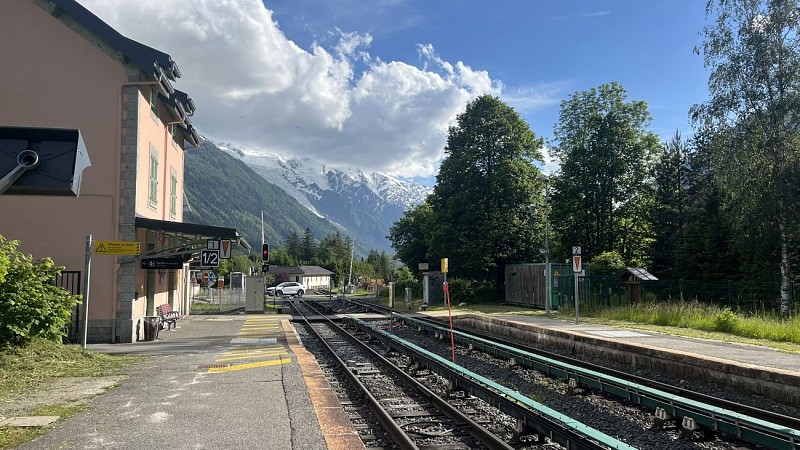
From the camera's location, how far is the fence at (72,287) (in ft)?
51.4

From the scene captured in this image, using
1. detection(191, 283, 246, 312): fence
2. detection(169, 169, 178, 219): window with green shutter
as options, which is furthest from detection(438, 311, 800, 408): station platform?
detection(191, 283, 246, 312): fence

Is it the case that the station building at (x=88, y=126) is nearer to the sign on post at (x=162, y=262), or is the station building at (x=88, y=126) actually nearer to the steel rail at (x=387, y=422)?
the sign on post at (x=162, y=262)

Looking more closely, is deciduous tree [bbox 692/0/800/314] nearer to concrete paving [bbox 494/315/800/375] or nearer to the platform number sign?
concrete paving [bbox 494/315/800/375]

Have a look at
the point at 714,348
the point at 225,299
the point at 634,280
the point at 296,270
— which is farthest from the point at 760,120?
the point at 296,270

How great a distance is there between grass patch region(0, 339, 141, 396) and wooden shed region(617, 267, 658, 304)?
20.3 meters

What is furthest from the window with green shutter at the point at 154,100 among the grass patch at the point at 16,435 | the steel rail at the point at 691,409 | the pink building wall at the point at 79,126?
the steel rail at the point at 691,409

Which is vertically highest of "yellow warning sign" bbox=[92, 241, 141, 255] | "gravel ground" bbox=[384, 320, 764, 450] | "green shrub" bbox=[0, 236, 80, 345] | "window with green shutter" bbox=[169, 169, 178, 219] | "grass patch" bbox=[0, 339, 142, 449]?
"window with green shutter" bbox=[169, 169, 178, 219]

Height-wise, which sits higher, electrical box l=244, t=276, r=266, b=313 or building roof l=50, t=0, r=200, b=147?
building roof l=50, t=0, r=200, b=147

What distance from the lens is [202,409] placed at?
7.54 m

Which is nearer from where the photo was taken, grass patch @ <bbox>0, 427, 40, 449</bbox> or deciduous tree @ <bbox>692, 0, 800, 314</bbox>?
grass patch @ <bbox>0, 427, 40, 449</bbox>

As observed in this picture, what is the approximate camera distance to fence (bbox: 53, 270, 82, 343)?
15656 millimetres

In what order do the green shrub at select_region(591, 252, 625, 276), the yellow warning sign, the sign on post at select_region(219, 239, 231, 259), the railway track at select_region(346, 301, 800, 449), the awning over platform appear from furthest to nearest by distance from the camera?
the green shrub at select_region(591, 252, 625, 276), the sign on post at select_region(219, 239, 231, 259), the awning over platform, the yellow warning sign, the railway track at select_region(346, 301, 800, 449)

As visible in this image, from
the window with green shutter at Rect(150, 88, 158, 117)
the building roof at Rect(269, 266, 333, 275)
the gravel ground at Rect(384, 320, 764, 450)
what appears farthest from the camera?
the building roof at Rect(269, 266, 333, 275)

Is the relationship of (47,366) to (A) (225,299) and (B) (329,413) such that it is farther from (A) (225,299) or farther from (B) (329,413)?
(A) (225,299)
